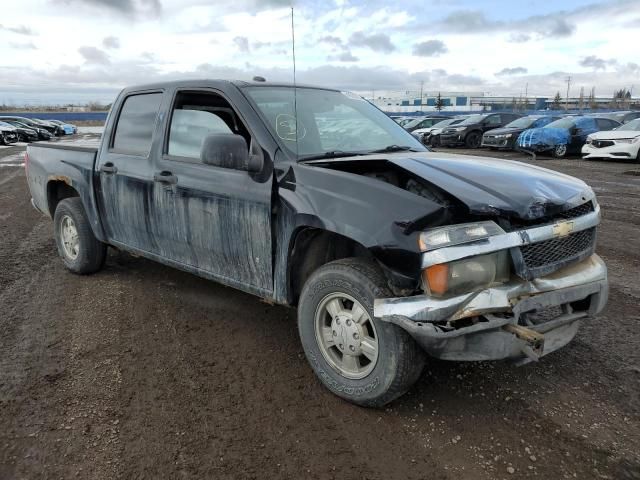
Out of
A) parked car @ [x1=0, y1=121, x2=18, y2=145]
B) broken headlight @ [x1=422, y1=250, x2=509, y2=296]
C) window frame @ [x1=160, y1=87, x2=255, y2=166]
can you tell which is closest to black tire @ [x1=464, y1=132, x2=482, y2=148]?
window frame @ [x1=160, y1=87, x2=255, y2=166]

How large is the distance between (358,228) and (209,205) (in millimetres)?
1311

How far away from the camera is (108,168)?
452 centimetres

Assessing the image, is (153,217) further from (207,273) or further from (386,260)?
(386,260)

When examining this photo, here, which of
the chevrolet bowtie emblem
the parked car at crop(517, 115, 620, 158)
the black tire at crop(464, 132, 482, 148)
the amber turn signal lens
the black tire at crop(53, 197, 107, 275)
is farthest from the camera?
the black tire at crop(464, 132, 482, 148)

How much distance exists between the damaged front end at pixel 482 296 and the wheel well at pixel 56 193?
4437 mm

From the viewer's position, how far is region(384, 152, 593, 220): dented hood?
2.57m

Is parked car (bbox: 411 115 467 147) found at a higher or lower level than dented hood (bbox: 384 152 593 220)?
lower

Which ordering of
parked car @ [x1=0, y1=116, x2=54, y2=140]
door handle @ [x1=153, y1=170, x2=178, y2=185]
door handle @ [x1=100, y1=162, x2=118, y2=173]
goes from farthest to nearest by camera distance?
parked car @ [x1=0, y1=116, x2=54, y2=140]
door handle @ [x1=100, y1=162, x2=118, y2=173]
door handle @ [x1=153, y1=170, x2=178, y2=185]

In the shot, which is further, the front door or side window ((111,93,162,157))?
side window ((111,93,162,157))

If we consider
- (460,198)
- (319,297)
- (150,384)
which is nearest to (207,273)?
(150,384)

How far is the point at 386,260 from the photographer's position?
2555 mm

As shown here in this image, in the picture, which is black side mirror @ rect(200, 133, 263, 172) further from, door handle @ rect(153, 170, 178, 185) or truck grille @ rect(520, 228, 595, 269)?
truck grille @ rect(520, 228, 595, 269)

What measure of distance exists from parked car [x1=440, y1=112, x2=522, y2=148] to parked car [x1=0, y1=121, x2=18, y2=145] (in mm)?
23207

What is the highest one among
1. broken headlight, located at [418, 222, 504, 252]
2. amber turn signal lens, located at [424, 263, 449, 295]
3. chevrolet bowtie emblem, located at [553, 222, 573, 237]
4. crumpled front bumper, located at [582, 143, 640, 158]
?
broken headlight, located at [418, 222, 504, 252]
